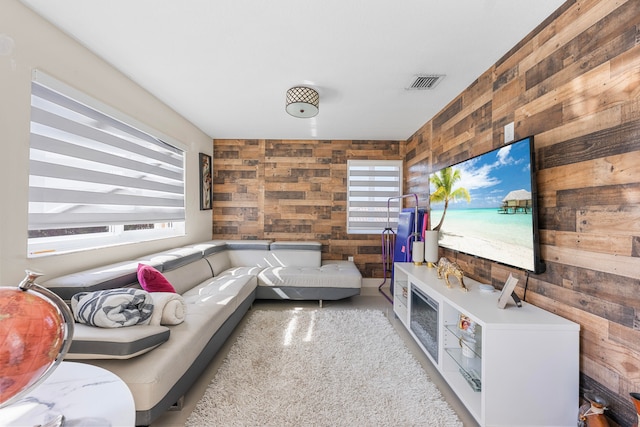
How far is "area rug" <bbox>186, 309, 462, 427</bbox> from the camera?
167 centimetres

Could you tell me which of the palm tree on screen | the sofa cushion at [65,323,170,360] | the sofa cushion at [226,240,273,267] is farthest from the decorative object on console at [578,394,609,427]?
the sofa cushion at [226,240,273,267]

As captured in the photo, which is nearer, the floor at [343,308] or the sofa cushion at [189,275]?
the floor at [343,308]

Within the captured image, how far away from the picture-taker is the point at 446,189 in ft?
9.00

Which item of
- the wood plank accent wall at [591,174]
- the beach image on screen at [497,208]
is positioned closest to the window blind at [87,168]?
the beach image on screen at [497,208]

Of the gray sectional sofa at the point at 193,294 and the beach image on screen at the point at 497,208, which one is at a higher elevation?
the beach image on screen at the point at 497,208

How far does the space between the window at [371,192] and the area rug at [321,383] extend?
6.39 feet

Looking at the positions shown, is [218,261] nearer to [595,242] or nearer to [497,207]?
[497,207]

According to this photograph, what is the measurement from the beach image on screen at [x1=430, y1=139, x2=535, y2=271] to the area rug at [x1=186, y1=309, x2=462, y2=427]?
110cm

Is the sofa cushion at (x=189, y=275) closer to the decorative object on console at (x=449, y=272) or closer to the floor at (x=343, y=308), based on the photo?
the floor at (x=343, y=308)

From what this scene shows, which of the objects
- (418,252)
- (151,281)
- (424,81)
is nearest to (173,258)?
(151,281)

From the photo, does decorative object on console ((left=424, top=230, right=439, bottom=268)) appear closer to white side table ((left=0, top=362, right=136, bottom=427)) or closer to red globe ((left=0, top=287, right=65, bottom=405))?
white side table ((left=0, top=362, right=136, bottom=427))

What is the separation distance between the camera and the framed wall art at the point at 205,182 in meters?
4.13

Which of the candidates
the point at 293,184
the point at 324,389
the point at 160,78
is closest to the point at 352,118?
the point at 293,184

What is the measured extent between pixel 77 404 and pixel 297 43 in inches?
87.5
